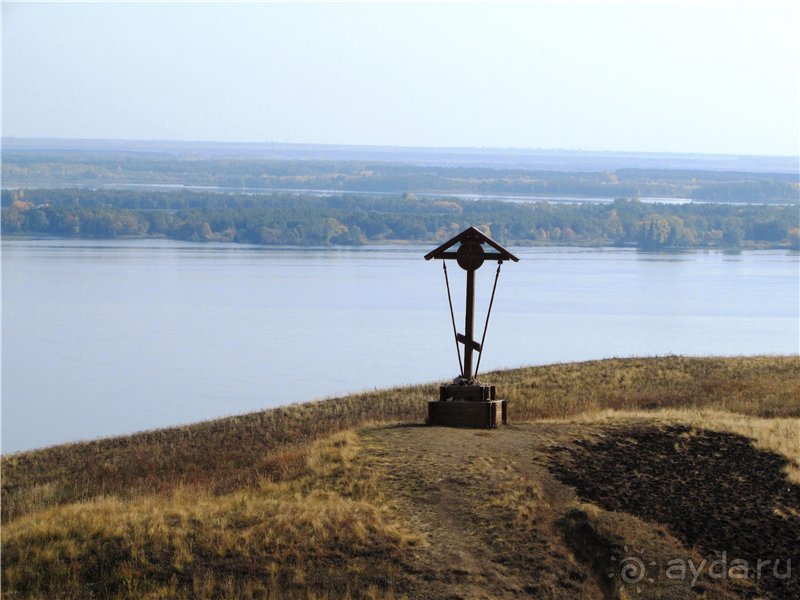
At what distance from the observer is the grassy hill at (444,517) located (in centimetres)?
827

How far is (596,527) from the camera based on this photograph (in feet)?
29.5

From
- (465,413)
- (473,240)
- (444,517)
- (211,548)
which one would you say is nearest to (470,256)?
(473,240)

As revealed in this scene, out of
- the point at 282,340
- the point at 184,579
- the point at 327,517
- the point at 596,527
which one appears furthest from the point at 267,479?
the point at 282,340

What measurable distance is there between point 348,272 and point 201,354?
102 feet

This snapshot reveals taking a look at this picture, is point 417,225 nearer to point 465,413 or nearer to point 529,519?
point 465,413

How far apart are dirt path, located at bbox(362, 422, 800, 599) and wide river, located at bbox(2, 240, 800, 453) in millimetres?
A: 14081

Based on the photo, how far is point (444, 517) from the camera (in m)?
9.16

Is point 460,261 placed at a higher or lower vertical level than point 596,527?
higher

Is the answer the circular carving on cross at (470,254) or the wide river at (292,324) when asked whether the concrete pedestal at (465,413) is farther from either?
the wide river at (292,324)

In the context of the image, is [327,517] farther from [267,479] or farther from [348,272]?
[348,272]

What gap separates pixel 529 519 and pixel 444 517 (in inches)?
26.1

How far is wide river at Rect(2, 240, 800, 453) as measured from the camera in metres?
28.7

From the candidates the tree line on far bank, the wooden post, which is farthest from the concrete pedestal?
the tree line on far bank

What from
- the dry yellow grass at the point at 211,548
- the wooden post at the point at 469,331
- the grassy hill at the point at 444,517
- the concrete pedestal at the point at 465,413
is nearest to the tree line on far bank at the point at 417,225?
the wooden post at the point at 469,331
